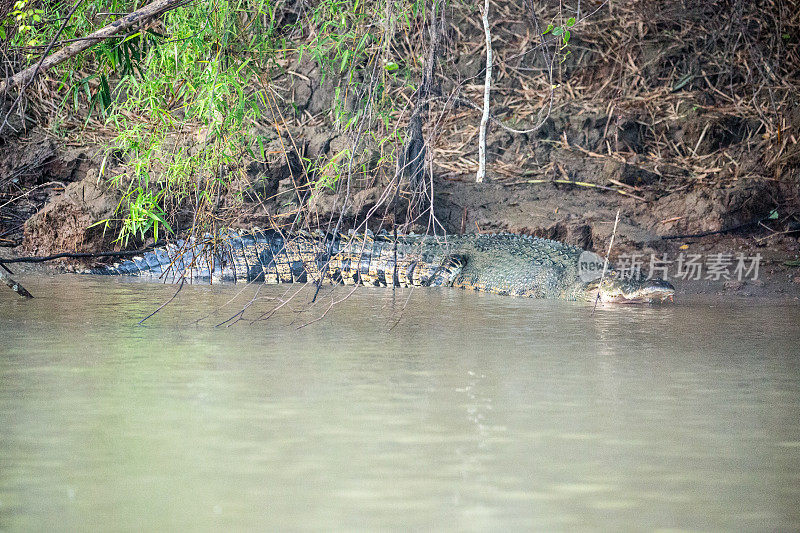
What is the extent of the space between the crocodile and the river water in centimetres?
215

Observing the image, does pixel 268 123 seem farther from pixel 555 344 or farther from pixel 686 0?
pixel 555 344

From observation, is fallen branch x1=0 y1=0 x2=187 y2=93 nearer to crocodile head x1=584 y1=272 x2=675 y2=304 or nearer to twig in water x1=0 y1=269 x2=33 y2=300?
twig in water x1=0 y1=269 x2=33 y2=300

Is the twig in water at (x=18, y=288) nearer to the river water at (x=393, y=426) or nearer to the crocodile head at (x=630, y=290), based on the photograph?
the river water at (x=393, y=426)

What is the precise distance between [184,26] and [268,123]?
4.11m

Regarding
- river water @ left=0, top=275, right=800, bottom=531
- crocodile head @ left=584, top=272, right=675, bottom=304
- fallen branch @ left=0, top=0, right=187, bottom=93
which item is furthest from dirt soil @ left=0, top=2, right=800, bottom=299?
river water @ left=0, top=275, right=800, bottom=531

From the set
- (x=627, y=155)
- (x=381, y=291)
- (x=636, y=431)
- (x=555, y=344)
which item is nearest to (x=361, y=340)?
(x=555, y=344)

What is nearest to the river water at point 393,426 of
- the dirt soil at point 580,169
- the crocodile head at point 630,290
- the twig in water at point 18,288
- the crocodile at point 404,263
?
the twig in water at point 18,288

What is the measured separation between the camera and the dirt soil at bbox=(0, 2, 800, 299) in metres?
7.21

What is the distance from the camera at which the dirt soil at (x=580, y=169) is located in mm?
7215

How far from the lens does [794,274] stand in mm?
6375

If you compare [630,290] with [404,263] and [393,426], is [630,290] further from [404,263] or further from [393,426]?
[393,426]

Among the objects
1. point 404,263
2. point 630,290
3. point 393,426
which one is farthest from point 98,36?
point 404,263

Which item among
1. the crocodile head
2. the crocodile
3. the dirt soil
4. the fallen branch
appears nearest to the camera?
the fallen branch

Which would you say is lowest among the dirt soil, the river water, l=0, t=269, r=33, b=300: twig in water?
the river water
